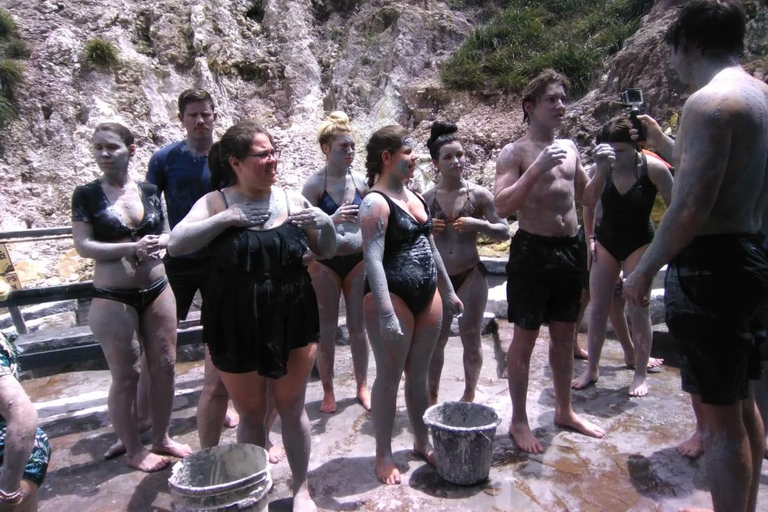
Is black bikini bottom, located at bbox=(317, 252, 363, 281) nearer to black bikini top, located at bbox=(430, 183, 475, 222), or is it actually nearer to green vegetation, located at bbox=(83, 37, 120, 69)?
black bikini top, located at bbox=(430, 183, 475, 222)

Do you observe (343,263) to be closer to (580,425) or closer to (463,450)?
(463,450)

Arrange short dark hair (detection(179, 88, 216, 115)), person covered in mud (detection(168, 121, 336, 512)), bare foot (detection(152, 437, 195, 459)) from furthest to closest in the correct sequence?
short dark hair (detection(179, 88, 216, 115)) → bare foot (detection(152, 437, 195, 459)) → person covered in mud (detection(168, 121, 336, 512))

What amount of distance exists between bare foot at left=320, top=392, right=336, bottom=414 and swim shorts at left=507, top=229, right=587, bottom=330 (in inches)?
59.3

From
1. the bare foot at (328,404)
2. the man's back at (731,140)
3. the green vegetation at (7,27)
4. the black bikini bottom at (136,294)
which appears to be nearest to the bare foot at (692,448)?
the man's back at (731,140)

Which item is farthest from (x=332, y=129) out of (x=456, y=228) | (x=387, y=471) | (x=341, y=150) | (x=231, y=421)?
(x=387, y=471)

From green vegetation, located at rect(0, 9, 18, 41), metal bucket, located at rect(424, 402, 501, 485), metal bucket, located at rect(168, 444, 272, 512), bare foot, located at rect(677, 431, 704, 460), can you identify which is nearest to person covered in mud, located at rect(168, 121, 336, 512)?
metal bucket, located at rect(168, 444, 272, 512)

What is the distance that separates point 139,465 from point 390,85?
10823 mm

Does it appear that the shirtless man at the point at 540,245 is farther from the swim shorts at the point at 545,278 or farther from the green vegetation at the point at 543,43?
the green vegetation at the point at 543,43

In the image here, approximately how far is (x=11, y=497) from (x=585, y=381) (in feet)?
12.2

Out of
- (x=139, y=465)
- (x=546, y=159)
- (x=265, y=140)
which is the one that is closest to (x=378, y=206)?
(x=265, y=140)

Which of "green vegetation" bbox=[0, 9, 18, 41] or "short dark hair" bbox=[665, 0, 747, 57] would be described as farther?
"green vegetation" bbox=[0, 9, 18, 41]

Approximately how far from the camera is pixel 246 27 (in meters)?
13.5

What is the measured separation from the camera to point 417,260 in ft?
9.63

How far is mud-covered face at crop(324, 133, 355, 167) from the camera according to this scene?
3.87 metres
